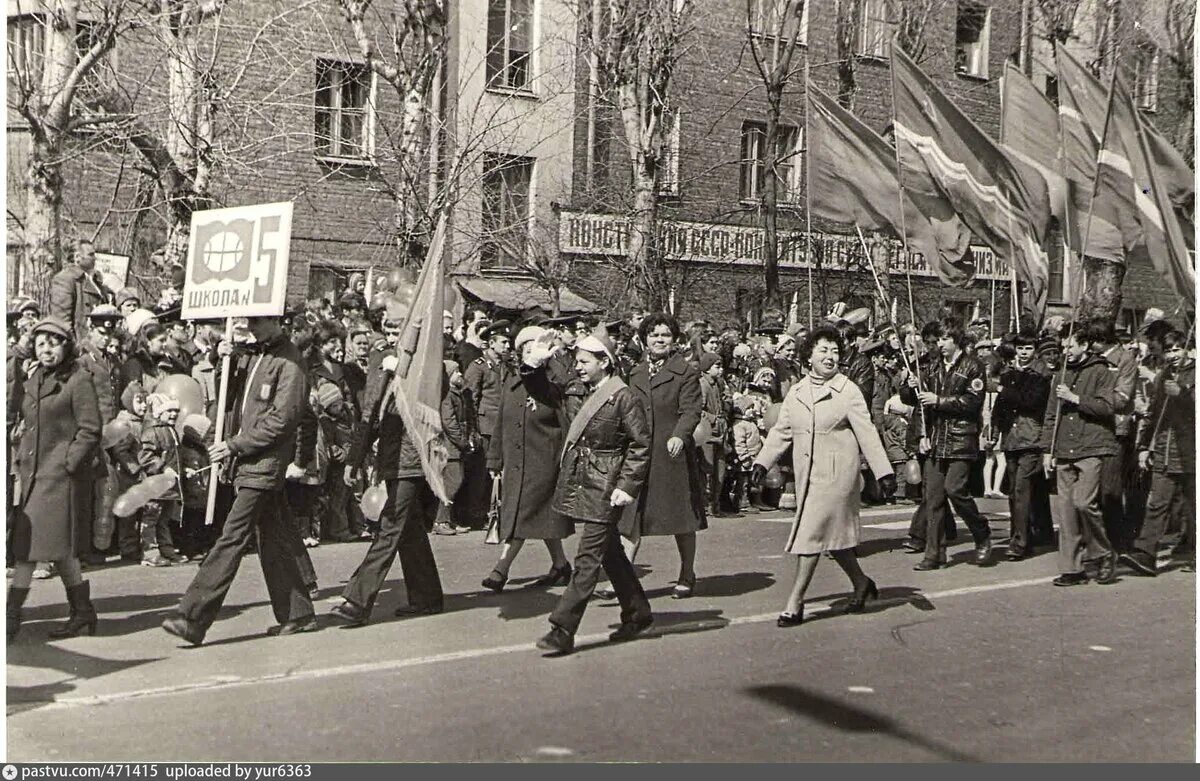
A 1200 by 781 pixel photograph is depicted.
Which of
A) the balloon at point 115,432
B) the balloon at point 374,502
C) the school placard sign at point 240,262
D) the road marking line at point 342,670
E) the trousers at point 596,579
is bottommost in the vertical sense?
the road marking line at point 342,670

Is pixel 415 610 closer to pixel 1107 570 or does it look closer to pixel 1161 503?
pixel 1107 570

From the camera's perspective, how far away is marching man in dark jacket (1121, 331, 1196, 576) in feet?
36.4

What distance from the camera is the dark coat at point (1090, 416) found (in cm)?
1080

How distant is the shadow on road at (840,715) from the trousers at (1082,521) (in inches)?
158

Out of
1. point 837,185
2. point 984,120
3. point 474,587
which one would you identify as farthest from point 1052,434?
point 984,120

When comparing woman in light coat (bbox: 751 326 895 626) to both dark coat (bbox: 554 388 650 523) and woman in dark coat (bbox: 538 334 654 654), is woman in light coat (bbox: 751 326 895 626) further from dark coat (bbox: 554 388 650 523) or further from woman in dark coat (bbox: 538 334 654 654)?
dark coat (bbox: 554 388 650 523)

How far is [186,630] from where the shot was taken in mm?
8422

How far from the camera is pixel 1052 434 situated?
11.2 meters

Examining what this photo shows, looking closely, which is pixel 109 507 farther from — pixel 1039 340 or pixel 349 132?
pixel 349 132

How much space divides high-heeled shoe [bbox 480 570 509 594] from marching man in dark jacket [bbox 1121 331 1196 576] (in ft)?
15.1

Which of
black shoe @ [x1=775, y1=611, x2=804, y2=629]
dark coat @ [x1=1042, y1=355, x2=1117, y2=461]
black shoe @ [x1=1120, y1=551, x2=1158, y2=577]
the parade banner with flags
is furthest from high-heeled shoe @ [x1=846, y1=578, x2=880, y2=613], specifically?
the parade banner with flags

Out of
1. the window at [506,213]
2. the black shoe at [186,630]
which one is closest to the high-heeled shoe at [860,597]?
the black shoe at [186,630]

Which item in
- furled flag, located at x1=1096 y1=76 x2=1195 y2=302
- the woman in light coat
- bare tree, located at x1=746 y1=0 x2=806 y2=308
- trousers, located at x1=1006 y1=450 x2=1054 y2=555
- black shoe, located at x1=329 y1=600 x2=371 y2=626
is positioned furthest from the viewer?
bare tree, located at x1=746 y1=0 x2=806 y2=308

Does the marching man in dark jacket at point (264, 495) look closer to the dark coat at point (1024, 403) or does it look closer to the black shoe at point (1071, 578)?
the black shoe at point (1071, 578)
